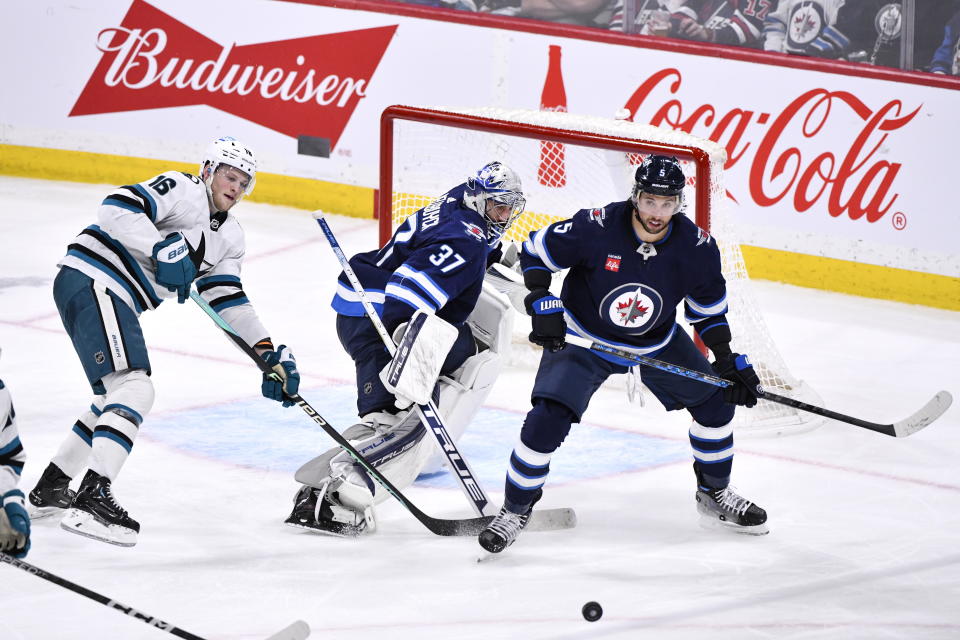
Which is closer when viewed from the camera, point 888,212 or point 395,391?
point 395,391

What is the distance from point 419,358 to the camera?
3713mm

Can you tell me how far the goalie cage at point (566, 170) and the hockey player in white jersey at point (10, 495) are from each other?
270 cm

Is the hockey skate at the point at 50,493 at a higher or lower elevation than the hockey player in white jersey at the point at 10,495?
lower

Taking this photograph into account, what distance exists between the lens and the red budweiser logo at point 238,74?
7293 mm

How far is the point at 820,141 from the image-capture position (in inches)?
249

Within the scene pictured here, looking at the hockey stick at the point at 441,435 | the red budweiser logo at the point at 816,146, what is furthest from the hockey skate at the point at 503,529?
the red budweiser logo at the point at 816,146

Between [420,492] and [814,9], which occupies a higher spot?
[814,9]

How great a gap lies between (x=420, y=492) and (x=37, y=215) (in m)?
3.81

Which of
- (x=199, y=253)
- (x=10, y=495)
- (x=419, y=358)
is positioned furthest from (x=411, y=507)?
(x=10, y=495)

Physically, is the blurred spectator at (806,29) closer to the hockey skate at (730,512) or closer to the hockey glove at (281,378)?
the hockey skate at (730,512)

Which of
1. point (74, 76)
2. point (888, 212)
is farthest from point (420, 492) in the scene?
point (74, 76)

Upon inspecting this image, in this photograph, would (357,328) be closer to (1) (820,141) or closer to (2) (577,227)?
(2) (577,227)

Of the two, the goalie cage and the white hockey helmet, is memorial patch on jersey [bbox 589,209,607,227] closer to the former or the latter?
the white hockey helmet

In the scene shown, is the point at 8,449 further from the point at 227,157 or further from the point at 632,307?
the point at 632,307
